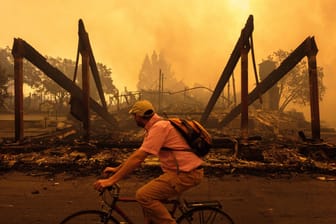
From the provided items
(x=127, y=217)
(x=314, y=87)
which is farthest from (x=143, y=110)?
(x=314, y=87)

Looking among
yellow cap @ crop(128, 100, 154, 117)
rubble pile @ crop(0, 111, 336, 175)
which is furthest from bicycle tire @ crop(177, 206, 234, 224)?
rubble pile @ crop(0, 111, 336, 175)

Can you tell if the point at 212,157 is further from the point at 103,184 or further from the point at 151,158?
the point at 103,184

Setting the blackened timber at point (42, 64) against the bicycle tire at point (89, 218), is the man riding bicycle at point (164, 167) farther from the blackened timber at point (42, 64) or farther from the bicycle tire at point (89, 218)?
the blackened timber at point (42, 64)

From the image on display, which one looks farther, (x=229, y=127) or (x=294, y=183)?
(x=229, y=127)

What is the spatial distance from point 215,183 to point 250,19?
5.43 metres

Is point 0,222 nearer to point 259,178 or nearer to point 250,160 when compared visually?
point 259,178

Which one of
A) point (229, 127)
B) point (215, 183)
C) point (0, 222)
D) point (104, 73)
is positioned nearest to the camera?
point (0, 222)

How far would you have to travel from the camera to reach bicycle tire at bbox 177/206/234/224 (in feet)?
11.3

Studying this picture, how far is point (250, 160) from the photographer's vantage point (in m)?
10.1

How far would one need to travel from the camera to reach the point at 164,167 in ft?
11.1

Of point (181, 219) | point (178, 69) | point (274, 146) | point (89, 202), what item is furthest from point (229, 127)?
point (178, 69)

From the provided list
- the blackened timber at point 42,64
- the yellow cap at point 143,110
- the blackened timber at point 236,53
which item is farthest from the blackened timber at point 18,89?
the yellow cap at point 143,110

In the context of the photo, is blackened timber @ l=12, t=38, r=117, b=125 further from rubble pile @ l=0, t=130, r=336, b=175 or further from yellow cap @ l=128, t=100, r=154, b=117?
yellow cap @ l=128, t=100, r=154, b=117

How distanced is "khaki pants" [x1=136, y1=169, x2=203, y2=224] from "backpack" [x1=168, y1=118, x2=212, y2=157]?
24 centimetres
